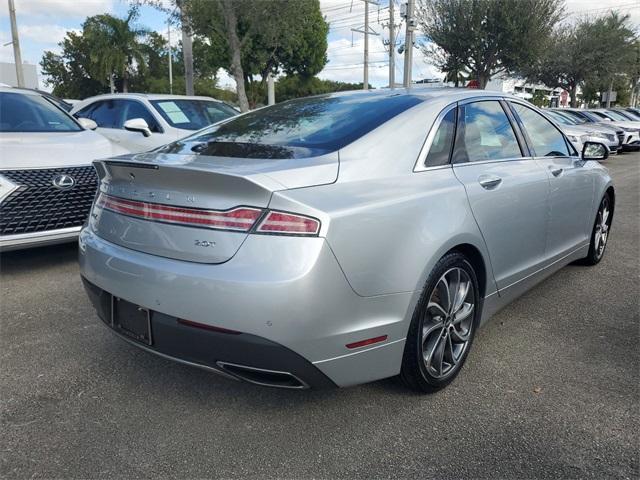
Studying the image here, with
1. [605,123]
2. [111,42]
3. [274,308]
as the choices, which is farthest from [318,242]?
[111,42]

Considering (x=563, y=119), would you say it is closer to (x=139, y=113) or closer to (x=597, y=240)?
(x=597, y=240)

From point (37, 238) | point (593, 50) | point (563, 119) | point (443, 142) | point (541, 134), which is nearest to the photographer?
point (443, 142)

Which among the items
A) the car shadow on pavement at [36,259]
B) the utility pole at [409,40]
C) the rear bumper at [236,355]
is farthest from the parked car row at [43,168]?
the utility pole at [409,40]

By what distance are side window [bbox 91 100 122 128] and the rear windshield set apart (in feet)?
15.9

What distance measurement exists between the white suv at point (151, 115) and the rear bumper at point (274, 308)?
16.0 feet

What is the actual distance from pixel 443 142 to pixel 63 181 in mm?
3362

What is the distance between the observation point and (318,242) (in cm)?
207

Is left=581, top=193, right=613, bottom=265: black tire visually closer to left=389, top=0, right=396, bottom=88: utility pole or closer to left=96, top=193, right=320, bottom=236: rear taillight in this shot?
left=96, top=193, right=320, bottom=236: rear taillight

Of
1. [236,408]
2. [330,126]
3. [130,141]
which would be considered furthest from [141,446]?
[130,141]

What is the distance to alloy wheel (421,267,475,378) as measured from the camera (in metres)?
2.66

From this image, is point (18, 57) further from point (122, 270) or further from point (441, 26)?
point (122, 270)

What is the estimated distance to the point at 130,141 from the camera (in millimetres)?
7105

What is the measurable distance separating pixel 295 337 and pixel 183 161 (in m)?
0.95

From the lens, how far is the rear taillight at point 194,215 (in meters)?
2.11
